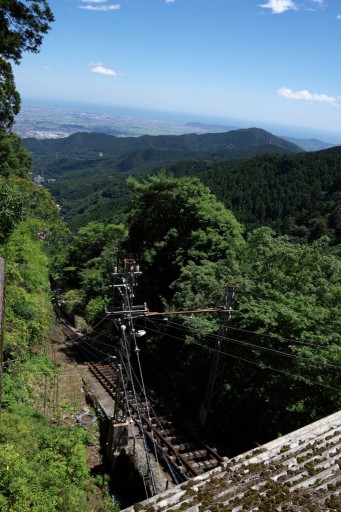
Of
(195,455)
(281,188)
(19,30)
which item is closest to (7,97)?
(19,30)

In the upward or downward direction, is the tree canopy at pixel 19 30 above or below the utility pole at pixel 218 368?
above

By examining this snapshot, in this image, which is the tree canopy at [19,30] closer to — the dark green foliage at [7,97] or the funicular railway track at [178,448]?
the dark green foliage at [7,97]

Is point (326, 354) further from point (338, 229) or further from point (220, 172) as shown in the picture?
point (220, 172)

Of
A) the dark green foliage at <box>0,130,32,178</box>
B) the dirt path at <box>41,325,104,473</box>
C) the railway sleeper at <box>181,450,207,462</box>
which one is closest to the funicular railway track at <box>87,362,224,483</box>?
the railway sleeper at <box>181,450,207,462</box>

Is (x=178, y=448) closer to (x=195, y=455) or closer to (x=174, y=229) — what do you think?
(x=195, y=455)

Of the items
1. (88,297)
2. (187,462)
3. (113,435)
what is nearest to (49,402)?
(113,435)

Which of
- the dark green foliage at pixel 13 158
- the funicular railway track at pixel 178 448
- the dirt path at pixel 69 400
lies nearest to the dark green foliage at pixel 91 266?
the dirt path at pixel 69 400

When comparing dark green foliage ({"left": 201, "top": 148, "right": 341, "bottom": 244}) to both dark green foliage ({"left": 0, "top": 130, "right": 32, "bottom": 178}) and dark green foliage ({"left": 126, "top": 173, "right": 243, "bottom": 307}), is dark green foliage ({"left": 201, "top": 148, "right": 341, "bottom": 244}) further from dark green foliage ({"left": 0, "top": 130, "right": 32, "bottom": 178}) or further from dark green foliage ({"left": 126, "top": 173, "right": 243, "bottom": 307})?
dark green foliage ({"left": 126, "top": 173, "right": 243, "bottom": 307})
